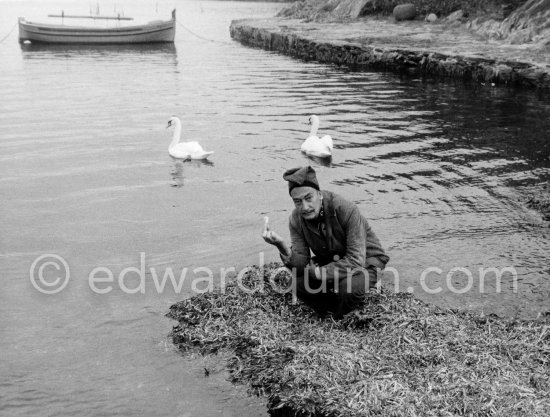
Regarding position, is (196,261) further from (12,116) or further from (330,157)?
(12,116)

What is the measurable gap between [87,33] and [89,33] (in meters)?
0.15

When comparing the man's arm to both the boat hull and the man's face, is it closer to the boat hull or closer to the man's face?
the man's face

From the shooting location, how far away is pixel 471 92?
2583cm

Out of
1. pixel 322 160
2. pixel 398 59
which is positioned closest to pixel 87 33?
pixel 398 59

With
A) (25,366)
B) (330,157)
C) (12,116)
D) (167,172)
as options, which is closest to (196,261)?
(25,366)

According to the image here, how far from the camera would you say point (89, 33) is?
48.8m

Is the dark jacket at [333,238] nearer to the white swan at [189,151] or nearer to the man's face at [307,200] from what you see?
the man's face at [307,200]

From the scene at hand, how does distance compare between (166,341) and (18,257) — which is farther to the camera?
(18,257)

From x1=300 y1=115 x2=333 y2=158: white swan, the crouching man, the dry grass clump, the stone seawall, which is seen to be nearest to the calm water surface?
the dry grass clump

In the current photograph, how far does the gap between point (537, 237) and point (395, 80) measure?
19.2 meters

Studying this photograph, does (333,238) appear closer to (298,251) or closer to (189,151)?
Answer: (298,251)

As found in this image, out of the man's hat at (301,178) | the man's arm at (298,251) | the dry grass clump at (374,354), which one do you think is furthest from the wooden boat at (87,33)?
the man's hat at (301,178)

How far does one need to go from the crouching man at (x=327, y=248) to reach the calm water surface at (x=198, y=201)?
170 centimetres

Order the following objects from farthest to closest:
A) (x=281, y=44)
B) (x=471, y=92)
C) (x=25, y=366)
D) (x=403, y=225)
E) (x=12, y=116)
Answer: (x=281, y=44)
(x=471, y=92)
(x=12, y=116)
(x=403, y=225)
(x=25, y=366)
